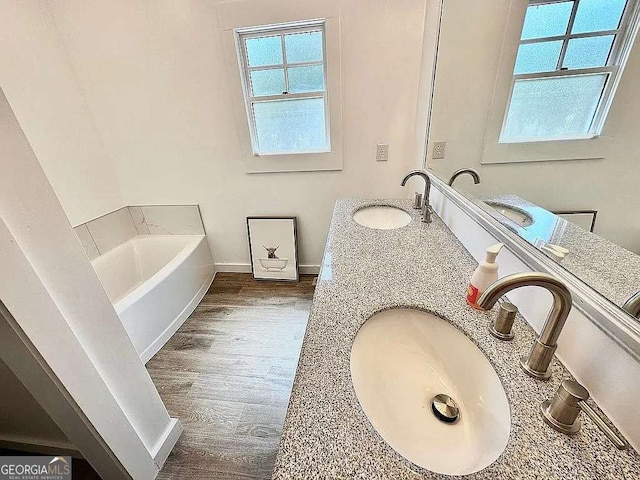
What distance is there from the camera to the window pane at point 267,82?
170 centimetres

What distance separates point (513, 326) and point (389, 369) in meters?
0.32

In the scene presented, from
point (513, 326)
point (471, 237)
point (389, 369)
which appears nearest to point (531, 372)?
point (513, 326)

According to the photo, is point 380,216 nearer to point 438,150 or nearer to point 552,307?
point 438,150

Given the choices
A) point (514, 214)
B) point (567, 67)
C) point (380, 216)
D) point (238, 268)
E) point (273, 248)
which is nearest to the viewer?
point (567, 67)

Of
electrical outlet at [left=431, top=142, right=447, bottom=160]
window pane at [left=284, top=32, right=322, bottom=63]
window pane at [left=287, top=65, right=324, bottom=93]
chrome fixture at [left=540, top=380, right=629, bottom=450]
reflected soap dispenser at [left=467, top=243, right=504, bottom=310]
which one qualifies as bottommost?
chrome fixture at [left=540, top=380, right=629, bottom=450]

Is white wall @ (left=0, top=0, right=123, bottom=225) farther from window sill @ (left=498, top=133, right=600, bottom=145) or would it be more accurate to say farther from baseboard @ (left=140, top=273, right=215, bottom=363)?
window sill @ (left=498, top=133, right=600, bottom=145)

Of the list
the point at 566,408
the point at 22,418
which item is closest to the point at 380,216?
the point at 566,408

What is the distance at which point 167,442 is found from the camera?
1.06 metres

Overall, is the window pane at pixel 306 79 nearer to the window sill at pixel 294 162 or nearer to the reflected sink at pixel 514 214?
the window sill at pixel 294 162

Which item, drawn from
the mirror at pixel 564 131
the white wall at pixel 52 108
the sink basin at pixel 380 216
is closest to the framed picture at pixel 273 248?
the sink basin at pixel 380 216

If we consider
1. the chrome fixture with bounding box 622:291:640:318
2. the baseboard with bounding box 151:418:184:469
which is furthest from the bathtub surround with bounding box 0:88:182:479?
the chrome fixture with bounding box 622:291:640:318

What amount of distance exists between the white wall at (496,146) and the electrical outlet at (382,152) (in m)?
0.39

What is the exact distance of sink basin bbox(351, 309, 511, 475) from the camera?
46cm

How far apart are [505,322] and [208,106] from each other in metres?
2.06
